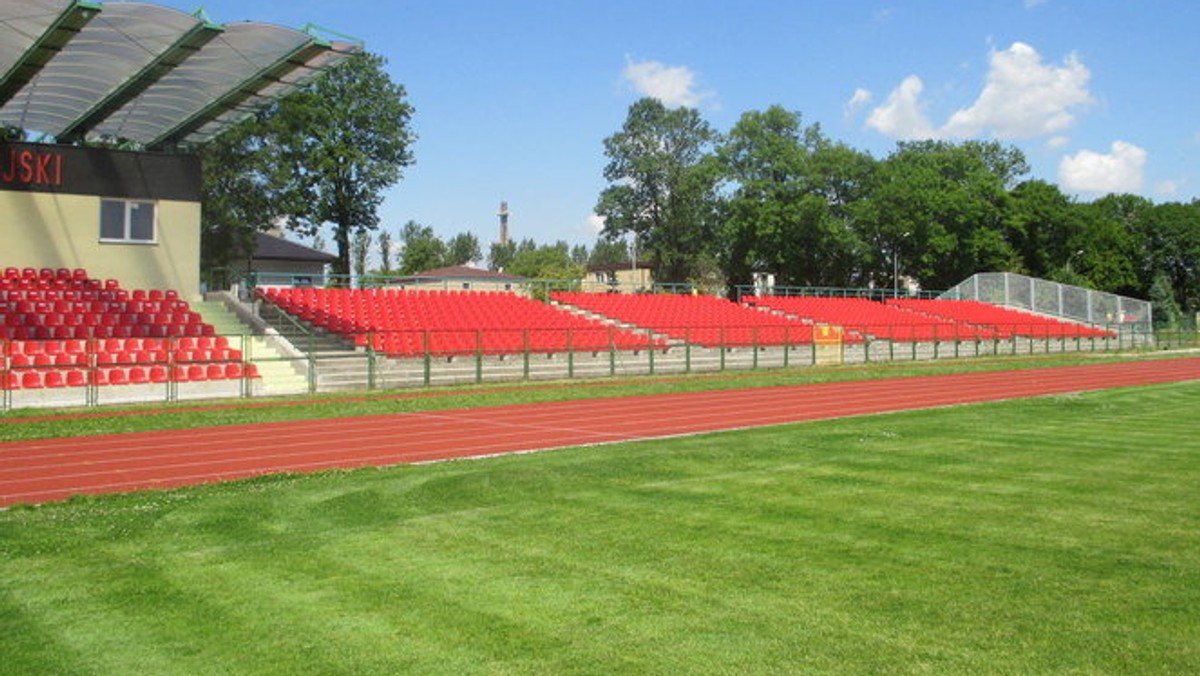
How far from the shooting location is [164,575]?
6.33m

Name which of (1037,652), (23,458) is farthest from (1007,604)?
(23,458)

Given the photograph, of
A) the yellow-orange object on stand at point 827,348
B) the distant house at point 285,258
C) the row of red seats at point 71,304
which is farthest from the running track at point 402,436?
the distant house at point 285,258

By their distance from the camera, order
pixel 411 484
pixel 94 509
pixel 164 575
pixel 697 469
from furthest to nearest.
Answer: pixel 697 469 < pixel 411 484 < pixel 94 509 < pixel 164 575

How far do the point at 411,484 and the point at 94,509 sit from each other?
9.61 feet

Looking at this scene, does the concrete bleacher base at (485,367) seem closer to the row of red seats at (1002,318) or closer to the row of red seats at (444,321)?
the row of red seats at (444,321)

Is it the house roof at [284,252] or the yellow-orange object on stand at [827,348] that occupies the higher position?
the house roof at [284,252]

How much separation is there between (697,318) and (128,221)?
2288 cm

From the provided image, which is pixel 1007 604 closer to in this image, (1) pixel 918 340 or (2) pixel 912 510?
(2) pixel 912 510

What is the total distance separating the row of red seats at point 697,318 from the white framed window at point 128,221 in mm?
17237

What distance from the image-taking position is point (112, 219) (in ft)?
94.5

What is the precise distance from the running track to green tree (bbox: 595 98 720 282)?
5309cm

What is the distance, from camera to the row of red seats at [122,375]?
20484 millimetres

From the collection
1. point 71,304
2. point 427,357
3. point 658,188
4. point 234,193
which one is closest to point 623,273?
point 658,188

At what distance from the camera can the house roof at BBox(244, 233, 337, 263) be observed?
186 feet
